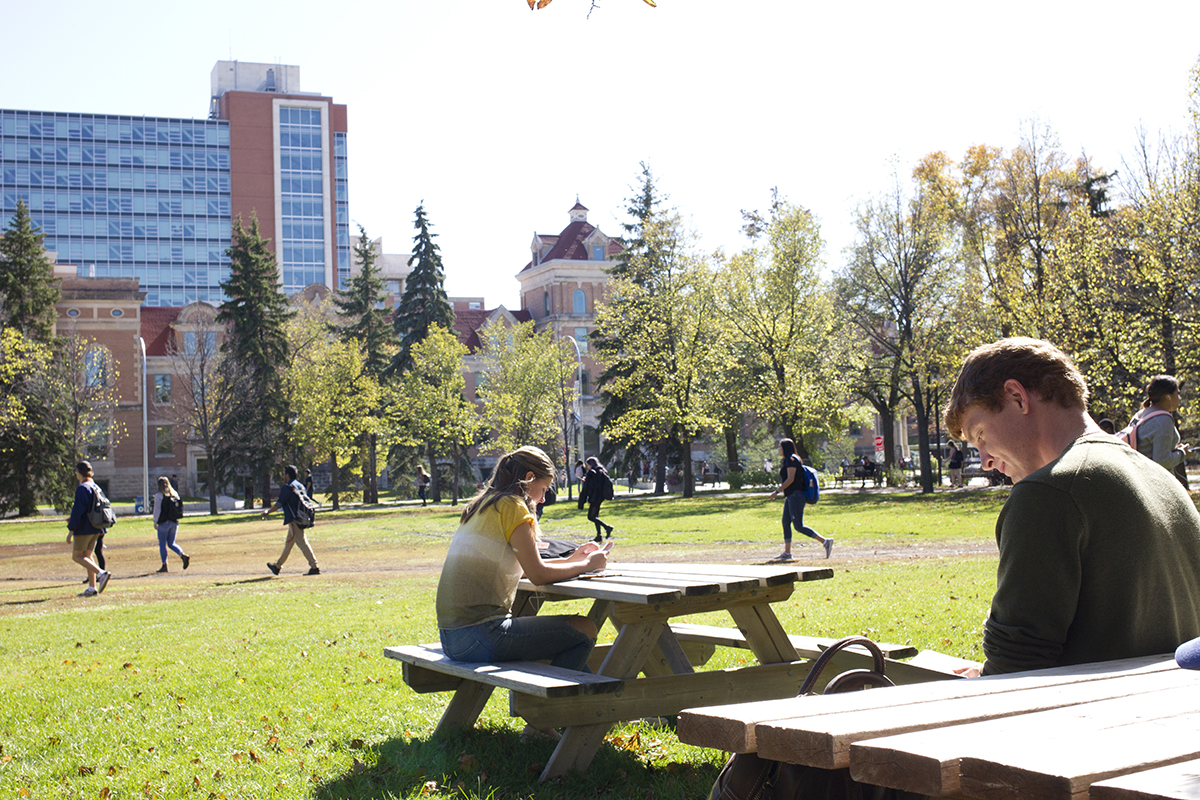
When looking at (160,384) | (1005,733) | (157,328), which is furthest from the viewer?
(157,328)

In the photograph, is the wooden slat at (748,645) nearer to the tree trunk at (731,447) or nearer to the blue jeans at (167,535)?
the blue jeans at (167,535)

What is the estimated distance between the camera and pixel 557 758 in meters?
4.62

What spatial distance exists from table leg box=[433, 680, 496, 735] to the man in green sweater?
11.0 feet

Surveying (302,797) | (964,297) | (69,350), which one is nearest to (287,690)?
(302,797)

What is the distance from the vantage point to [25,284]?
4900 cm

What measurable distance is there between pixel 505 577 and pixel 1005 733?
3.64 metres

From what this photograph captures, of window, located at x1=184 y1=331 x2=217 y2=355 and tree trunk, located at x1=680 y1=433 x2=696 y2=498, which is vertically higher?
window, located at x1=184 y1=331 x2=217 y2=355

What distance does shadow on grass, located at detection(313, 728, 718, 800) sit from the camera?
4.52 meters

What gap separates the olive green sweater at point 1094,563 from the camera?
8.38 feet

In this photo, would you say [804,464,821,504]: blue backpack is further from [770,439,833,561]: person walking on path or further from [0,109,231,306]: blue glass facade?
[0,109,231,306]: blue glass facade

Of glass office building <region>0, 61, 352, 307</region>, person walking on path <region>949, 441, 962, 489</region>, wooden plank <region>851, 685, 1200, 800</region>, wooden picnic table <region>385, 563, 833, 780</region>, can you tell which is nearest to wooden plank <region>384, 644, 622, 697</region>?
wooden picnic table <region>385, 563, 833, 780</region>

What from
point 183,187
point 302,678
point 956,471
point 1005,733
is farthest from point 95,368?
point 1005,733

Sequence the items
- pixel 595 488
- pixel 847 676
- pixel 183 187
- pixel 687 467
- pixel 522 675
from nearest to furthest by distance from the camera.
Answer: pixel 847 676 → pixel 522 675 → pixel 595 488 → pixel 687 467 → pixel 183 187

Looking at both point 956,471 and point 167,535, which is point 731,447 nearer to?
point 956,471
